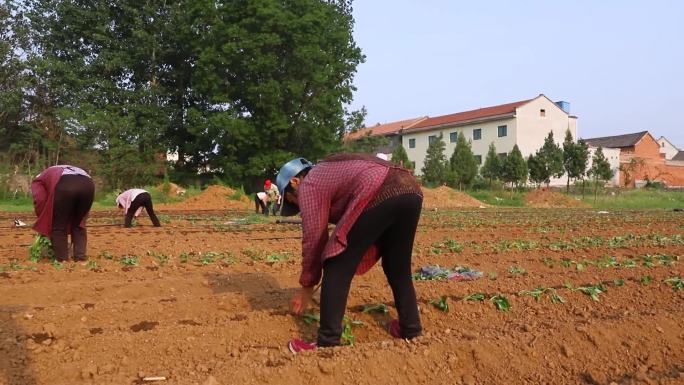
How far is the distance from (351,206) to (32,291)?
130 inches

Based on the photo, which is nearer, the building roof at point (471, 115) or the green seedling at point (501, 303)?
the green seedling at point (501, 303)

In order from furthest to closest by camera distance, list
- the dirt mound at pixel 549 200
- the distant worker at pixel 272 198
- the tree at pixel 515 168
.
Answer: the tree at pixel 515 168
the dirt mound at pixel 549 200
the distant worker at pixel 272 198

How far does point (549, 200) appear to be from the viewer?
3106cm

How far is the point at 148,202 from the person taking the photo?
403 inches

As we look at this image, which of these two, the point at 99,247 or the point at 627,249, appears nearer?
the point at 99,247

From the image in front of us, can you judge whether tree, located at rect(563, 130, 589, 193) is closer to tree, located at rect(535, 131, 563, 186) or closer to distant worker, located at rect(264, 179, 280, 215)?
tree, located at rect(535, 131, 563, 186)

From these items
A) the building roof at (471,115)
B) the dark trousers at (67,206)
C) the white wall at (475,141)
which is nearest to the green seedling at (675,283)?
the dark trousers at (67,206)

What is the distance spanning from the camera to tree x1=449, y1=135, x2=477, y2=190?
35781 mm

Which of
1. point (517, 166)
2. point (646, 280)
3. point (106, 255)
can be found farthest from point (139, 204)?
point (517, 166)

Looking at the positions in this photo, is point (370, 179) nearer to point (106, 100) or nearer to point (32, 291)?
point (32, 291)

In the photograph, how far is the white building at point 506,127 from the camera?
4097 cm

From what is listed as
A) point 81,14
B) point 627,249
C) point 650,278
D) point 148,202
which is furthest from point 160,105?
point 650,278

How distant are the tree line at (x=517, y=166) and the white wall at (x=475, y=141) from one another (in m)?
2.92

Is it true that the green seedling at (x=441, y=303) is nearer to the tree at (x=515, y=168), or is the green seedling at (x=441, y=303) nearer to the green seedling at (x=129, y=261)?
the green seedling at (x=129, y=261)
